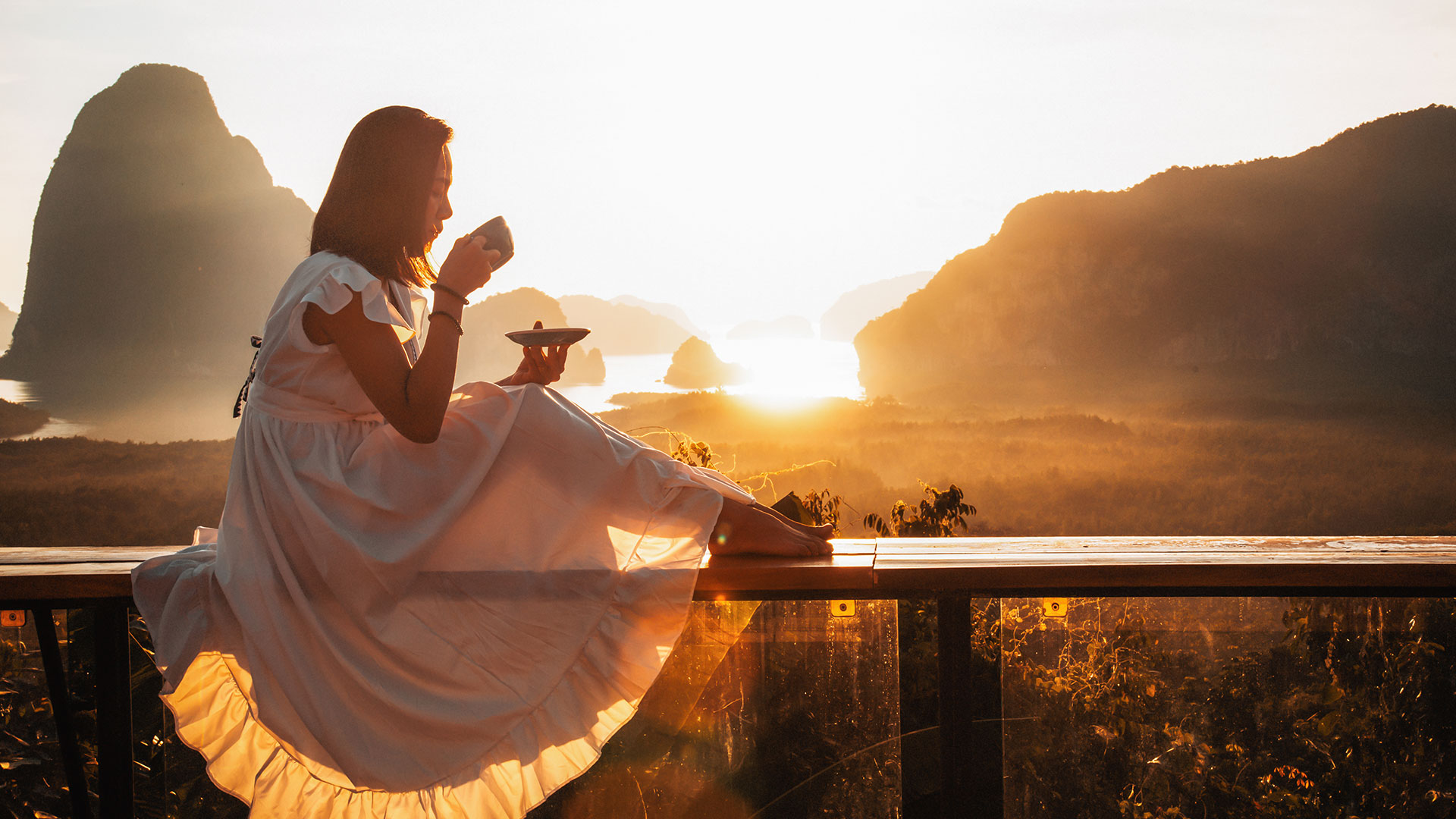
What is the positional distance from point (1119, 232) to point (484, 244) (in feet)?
53.3

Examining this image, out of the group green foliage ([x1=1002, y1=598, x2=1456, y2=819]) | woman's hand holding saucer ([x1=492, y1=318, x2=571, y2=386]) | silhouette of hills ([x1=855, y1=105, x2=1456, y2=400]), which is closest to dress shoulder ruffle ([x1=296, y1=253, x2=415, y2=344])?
woman's hand holding saucer ([x1=492, y1=318, x2=571, y2=386])

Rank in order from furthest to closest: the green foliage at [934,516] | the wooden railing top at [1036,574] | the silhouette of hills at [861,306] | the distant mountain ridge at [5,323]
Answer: the distant mountain ridge at [5,323], the silhouette of hills at [861,306], the green foliage at [934,516], the wooden railing top at [1036,574]

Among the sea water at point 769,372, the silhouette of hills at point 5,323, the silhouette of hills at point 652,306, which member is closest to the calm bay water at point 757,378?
the sea water at point 769,372

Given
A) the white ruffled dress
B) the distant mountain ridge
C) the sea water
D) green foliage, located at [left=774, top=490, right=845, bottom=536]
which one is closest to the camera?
the white ruffled dress

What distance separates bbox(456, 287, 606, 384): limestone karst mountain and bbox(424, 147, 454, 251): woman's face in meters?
7.00

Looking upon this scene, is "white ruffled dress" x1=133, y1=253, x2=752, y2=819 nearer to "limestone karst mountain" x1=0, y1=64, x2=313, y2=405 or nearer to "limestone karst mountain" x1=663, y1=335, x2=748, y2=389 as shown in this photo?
"limestone karst mountain" x1=663, y1=335, x2=748, y2=389

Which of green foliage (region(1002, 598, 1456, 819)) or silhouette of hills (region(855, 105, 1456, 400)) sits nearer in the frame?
green foliage (region(1002, 598, 1456, 819))

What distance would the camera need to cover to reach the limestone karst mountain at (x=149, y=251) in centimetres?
1720

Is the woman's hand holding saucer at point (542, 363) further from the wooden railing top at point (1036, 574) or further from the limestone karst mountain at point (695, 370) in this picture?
the limestone karst mountain at point (695, 370)

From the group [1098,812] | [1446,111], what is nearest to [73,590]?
[1098,812]

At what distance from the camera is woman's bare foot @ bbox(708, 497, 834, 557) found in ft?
4.87

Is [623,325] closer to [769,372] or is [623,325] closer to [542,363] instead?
[769,372]

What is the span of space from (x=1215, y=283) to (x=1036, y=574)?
1601 cm

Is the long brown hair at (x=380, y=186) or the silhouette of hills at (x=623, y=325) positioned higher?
the silhouette of hills at (x=623, y=325)
